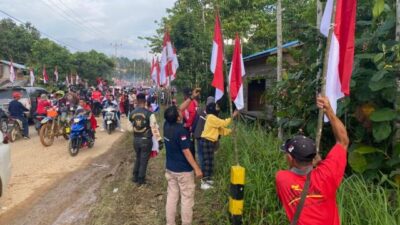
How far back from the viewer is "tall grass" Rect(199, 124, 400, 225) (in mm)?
3936

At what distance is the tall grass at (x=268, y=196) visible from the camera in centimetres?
394

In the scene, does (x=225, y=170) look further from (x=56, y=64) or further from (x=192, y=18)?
(x=56, y=64)

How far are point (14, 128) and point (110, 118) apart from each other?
141 inches

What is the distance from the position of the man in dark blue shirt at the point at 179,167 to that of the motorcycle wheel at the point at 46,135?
797cm

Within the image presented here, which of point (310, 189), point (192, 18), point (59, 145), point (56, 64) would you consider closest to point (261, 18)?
point (192, 18)

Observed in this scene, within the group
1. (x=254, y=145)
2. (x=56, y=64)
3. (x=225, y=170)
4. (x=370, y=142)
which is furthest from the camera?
(x=56, y=64)

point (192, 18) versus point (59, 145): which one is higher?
point (192, 18)

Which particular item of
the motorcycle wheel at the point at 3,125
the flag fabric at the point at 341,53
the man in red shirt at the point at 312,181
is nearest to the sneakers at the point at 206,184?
the flag fabric at the point at 341,53

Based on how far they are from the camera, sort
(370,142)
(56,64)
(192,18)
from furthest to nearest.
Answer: (56,64) < (192,18) < (370,142)

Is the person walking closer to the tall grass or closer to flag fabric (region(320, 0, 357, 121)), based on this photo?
the tall grass

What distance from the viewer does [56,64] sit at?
41.3 metres

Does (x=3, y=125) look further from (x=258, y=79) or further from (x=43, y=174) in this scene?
(x=258, y=79)

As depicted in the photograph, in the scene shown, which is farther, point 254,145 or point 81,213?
point 254,145

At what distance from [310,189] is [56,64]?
137 ft
